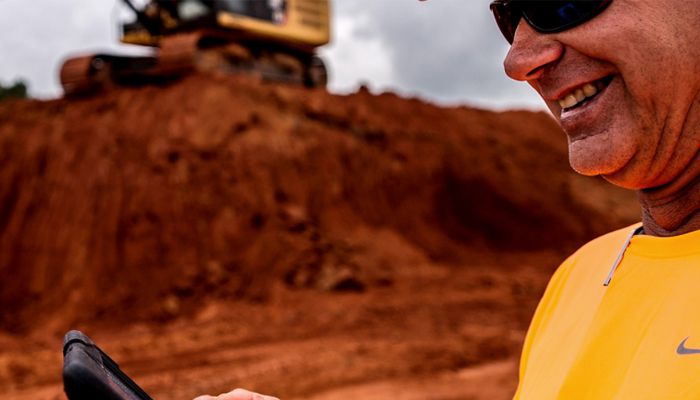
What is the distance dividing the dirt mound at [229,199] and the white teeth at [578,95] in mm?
12389

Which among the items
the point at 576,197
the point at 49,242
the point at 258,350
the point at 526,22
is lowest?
the point at 576,197

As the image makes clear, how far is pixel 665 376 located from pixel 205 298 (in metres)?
12.7

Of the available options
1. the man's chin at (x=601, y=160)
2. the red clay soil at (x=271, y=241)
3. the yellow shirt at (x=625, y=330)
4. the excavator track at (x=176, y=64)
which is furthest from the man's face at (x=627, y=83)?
the excavator track at (x=176, y=64)

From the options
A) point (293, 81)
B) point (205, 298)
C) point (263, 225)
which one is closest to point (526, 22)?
point (205, 298)

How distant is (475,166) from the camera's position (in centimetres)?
2034

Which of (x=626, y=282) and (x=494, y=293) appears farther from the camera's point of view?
(x=494, y=293)

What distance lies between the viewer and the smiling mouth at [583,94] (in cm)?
150

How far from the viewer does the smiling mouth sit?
1.50 meters

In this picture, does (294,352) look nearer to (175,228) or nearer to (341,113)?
(175,228)

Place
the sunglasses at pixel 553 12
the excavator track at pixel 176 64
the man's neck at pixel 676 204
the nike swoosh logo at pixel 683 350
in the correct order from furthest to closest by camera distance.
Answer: the excavator track at pixel 176 64 → the man's neck at pixel 676 204 → the sunglasses at pixel 553 12 → the nike swoosh logo at pixel 683 350

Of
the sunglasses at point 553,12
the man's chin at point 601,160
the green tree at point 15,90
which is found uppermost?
the sunglasses at point 553,12

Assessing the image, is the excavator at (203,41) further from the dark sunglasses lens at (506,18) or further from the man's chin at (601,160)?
the man's chin at (601,160)

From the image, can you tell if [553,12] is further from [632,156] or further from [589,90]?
[632,156]

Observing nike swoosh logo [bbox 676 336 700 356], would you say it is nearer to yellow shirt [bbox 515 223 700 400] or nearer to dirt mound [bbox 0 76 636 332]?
yellow shirt [bbox 515 223 700 400]
